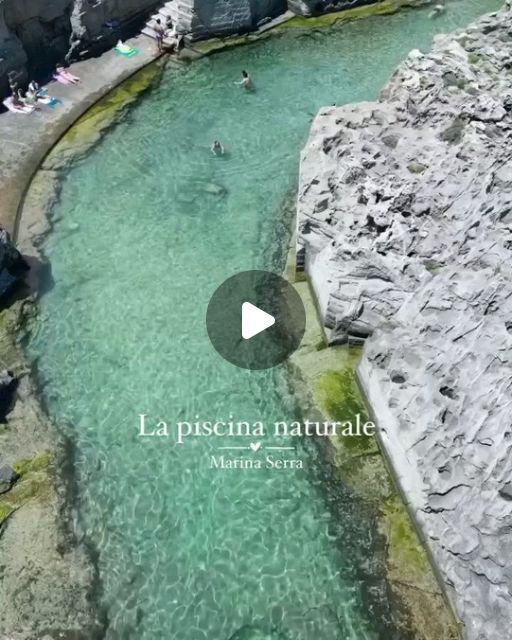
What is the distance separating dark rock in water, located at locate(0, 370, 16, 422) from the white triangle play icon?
22.2 ft

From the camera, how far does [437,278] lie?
18.3 meters

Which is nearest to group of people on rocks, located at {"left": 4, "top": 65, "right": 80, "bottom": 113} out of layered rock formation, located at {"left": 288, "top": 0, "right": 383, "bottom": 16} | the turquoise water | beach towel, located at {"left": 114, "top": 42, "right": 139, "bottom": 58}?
the turquoise water

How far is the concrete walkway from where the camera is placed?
78.6ft

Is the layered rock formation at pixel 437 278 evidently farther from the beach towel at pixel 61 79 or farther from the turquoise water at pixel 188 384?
the beach towel at pixel 61 79

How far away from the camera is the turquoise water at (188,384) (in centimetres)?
1530

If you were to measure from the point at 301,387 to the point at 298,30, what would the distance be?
21721 millimetres

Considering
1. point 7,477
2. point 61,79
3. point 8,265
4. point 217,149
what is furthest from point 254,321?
point 61,79

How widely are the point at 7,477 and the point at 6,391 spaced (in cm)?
260

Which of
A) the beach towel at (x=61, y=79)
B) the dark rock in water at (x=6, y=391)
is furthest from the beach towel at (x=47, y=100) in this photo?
the dark rock in water at (x=6, y=391)

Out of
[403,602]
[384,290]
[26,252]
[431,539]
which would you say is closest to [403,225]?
[384,290]
